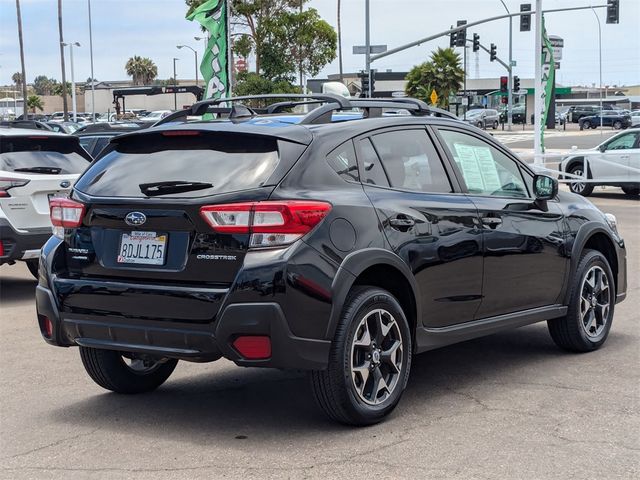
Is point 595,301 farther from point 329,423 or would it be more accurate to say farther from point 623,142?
point 623,142

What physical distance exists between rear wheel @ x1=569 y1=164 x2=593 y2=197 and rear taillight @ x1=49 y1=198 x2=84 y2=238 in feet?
65.6

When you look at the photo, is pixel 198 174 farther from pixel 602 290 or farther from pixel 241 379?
pixel 602 290

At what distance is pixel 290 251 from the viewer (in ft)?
16.4

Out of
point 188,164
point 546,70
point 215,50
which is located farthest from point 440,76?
point 188,164

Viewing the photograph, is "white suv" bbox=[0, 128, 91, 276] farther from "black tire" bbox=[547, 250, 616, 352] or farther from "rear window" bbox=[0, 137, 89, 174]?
"black tire" bbox=[547, 250, 616, 352]

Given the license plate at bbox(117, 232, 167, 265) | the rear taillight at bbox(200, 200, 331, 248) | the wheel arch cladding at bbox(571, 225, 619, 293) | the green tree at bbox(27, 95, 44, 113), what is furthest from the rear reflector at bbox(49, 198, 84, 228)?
the green tree at bbox(27, 95, 44, 113)

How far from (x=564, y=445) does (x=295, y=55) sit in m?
53.7

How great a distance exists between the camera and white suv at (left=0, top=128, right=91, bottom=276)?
10.4 meters

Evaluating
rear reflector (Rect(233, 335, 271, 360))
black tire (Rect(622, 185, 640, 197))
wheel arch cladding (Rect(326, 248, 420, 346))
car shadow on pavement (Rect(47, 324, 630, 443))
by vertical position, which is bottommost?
black tire (Rect(622, 185, 640, 197))

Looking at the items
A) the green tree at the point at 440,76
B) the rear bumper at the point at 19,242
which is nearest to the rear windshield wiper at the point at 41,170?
the rear bumper at the point at 19,242

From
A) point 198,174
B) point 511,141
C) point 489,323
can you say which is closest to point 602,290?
point 489,323

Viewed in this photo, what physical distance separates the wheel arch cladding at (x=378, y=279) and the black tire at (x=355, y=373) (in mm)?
76

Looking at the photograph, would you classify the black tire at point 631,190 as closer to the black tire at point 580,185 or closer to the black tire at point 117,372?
the black tire at point 580,185

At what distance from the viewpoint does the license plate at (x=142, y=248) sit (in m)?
5.26
